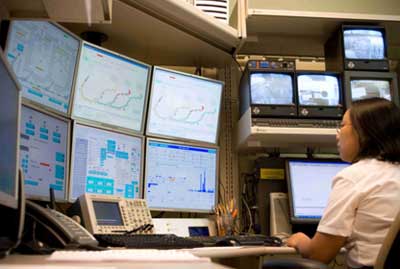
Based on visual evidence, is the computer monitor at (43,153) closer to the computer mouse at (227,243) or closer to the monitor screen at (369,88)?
the computer mouse at (227,243)

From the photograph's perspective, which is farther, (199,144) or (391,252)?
(199,144)

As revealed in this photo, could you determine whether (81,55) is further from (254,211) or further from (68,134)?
(254,211)

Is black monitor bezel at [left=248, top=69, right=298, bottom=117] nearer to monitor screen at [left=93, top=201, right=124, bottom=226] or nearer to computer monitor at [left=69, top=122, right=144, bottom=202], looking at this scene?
computer monitor at [left=69, top=122, right=144, bottom=202]

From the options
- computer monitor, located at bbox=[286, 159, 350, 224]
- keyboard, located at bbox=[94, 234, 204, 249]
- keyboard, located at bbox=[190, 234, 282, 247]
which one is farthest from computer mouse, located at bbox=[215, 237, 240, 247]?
computer monitor, located at bbox=[286, 159, 350, 224]

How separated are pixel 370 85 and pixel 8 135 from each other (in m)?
1.90

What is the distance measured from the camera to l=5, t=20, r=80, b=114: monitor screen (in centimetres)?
165

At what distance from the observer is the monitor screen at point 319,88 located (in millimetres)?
2369

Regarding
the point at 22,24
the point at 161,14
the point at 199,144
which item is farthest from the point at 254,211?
the point at 22,24

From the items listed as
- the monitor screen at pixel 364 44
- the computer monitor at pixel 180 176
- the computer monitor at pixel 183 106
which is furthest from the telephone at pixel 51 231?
the monitor screen at pixel 364 44

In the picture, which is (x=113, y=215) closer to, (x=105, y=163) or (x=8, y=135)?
(x=105, y=163)

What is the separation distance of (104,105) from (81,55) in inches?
9.2

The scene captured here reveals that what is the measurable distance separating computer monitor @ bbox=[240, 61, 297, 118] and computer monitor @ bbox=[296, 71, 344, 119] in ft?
0.15

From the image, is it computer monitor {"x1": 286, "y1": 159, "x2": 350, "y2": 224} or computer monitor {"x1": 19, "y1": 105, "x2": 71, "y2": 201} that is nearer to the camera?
computer monitor {"x1": 19, "y1": 105, "x2": 71, "y2": 201}

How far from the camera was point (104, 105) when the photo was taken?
2043 millimetres
